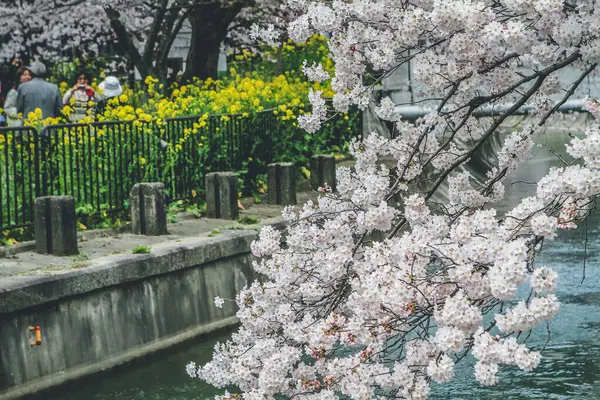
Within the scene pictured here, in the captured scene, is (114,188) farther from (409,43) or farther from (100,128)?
(409,43)

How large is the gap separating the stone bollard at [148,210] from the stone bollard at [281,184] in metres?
2.42

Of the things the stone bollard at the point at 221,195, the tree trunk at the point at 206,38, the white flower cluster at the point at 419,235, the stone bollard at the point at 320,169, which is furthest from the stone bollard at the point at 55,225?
the tree trunk at the point at 206,38

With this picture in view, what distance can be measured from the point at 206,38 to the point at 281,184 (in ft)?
26.3

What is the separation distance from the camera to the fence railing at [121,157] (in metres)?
11.6

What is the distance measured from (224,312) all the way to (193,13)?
36.5 ft

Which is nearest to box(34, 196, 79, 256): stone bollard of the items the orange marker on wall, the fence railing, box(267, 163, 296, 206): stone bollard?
the fence railing

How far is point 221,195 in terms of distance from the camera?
1334 centimetres

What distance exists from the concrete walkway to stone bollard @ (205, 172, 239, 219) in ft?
0.43

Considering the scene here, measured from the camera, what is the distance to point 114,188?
41.3 ft

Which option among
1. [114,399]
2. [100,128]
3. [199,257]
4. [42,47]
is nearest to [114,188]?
[100,128]

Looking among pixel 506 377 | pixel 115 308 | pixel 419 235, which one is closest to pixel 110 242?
pixel 115 308

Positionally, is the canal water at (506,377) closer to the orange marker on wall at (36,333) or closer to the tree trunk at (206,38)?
the orange marker on wall at (36,333)

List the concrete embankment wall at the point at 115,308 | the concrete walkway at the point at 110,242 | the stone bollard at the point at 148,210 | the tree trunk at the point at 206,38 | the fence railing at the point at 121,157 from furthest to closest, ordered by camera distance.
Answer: the tree trunk at the point at 206,38, the stone bollard at the point at 148,210, the fence railing at the point at 121,157, the concrete walkway at the point at 110,242, the concrete embankment wall at the point at 115,308

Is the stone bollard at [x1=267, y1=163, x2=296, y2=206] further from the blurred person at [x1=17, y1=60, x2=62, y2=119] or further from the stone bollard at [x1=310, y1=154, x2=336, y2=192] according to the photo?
the blurred person at [x1=17, y1=60, x2=62, y2=119]
